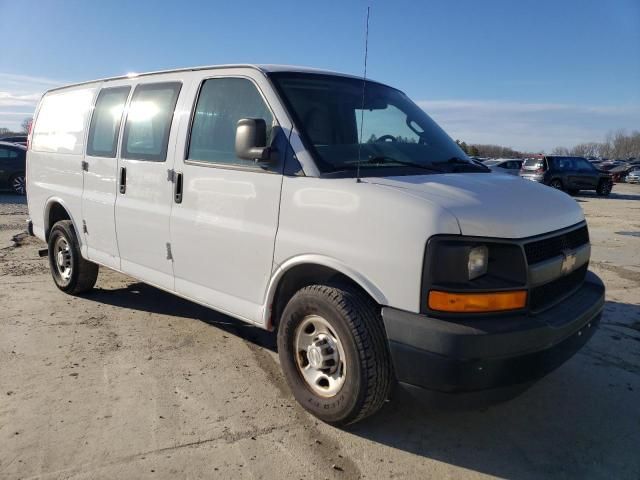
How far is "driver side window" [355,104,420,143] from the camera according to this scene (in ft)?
12.3

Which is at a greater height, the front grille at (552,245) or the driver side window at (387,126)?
the driver side window at (387,126)

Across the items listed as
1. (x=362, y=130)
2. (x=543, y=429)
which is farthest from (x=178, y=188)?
(x=543, y=429)

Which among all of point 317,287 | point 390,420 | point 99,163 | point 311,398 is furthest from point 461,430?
point 99,163

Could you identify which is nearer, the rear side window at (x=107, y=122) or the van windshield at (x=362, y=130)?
the van windshield at (x=362, y=130)

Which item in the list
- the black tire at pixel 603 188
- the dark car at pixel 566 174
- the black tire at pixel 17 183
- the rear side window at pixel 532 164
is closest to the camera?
the black tire at pixel 17 183

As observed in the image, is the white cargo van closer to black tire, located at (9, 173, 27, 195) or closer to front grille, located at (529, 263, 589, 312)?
front grille, located at (529, 263, 589, 312)

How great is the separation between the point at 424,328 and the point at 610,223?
41.4ft

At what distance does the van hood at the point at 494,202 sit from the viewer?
2.71 m

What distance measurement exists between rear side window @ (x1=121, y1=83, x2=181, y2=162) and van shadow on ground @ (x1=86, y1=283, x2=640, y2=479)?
2640 mm

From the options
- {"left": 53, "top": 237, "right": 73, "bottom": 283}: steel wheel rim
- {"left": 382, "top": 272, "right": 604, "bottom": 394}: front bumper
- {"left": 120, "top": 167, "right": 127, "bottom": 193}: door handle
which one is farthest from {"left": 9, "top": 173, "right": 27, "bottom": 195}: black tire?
{"left": 382, "top": 272, "right": 604, "bottom": 394}: front bumper

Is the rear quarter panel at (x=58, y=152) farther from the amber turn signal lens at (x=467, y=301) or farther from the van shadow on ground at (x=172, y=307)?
the amber turn signal lens at (x=467, y=301)

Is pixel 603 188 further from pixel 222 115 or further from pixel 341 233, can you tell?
pixel 341 233

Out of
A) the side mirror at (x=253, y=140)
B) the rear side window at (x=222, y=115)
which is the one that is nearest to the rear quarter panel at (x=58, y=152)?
the rear side window at (x=222, y=115)

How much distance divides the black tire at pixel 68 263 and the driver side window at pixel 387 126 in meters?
3.34
